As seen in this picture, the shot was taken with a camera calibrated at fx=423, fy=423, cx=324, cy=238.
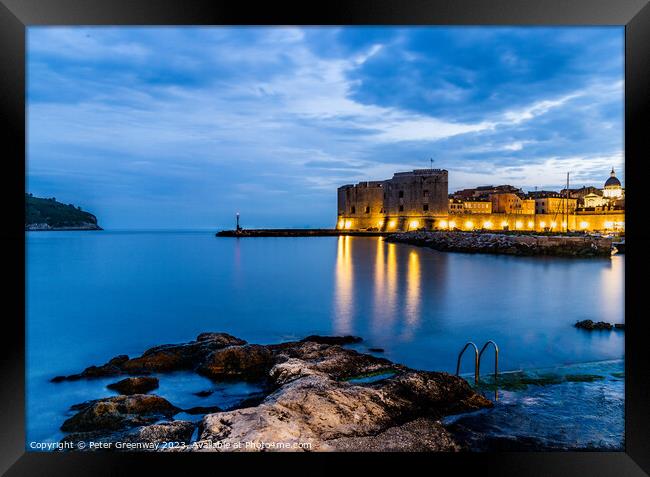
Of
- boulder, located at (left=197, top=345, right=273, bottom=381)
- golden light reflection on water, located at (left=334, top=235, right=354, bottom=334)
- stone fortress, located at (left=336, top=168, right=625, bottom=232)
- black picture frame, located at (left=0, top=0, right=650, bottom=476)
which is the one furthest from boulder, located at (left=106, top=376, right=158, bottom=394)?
stone fortress, located at (left=336, top=168, right=625, bottom=232)

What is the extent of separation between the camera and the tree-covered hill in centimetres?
6912

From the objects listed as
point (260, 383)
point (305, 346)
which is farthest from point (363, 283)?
point (260, 383)

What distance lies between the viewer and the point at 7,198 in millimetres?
2322

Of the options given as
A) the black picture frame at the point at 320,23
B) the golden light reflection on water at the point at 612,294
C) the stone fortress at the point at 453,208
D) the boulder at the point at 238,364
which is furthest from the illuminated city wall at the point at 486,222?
the black picture frame at the point at 320,23

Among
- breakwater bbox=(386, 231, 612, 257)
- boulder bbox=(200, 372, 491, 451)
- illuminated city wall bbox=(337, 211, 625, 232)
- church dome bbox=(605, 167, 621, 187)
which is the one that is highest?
church dome bbox=(605, 167, 621, 187)

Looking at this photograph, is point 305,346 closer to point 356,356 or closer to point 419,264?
point 356,356

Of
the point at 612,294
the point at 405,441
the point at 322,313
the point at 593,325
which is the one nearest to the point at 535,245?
the point at 612,294

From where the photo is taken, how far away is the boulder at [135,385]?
4184 mm

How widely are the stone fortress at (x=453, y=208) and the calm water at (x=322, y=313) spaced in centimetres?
1974

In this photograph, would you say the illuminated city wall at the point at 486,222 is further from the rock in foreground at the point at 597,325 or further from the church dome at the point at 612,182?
the rock in foreground at the point at 597,325

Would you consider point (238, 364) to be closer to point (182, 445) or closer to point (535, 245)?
point (182, 445)

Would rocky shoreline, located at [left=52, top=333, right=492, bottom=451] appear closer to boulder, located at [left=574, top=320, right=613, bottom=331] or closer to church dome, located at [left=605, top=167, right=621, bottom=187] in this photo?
boulder, located at [left=574, top=320, right=613, bottom=331]

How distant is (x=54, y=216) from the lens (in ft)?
244

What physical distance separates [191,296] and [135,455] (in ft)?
29.6
